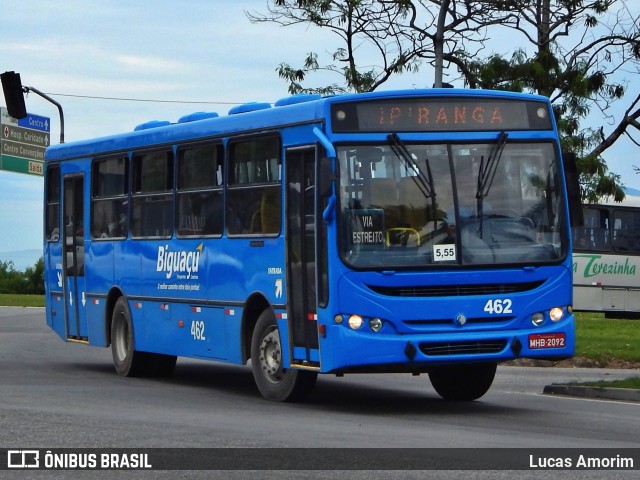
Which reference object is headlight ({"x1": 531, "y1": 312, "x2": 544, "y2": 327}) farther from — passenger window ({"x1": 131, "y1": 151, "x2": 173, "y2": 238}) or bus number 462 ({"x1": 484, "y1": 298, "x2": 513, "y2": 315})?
passenger window ({"x1": 131, "y1": 151, "x2": 173, "y2": 238})

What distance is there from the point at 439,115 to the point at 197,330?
14.4 feet

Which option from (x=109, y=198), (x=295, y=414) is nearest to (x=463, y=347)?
(x=295, y=414)

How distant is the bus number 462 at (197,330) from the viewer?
17625 mm

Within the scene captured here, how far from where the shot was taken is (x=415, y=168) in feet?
48.5

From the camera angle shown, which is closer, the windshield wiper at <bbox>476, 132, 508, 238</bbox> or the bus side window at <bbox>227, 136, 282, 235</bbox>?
the windshield wiper at <bbox>476, 132, 508, 238</bbox>

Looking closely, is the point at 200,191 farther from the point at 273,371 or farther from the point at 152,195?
the point at 273,371

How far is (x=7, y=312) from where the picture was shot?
136ft

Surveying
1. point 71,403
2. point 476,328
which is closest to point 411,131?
point 476,328

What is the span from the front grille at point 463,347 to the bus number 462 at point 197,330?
151 inches

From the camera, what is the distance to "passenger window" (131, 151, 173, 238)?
18609mm

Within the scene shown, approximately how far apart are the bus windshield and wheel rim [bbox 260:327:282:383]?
5.79 ft

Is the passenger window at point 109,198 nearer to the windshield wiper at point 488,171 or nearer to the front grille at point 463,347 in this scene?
the windshield wiper at point 488,171

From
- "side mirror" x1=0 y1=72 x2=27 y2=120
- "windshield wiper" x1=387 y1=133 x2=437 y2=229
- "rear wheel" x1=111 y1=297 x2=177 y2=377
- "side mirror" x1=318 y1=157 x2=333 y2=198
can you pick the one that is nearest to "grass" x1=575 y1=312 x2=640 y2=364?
"rear wheel" x1=111 y1=297 x2=177 y2=377

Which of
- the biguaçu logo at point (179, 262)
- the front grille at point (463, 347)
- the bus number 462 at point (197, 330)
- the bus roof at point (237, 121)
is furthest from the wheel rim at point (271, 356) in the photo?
the bus roof at point (237, 121)
